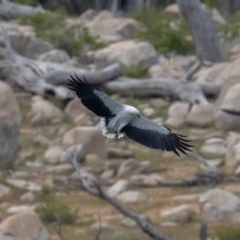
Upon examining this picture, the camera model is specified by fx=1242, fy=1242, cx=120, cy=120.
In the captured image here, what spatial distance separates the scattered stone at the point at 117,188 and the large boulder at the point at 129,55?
643 centimetres

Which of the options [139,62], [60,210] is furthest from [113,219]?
[139,62]

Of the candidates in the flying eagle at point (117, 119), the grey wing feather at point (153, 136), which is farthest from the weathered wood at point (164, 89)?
the flying eagle at point (117, 119)

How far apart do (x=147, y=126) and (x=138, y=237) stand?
289 cm

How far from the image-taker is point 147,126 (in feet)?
25.8

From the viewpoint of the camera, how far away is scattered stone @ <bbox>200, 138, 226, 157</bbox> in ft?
46.0

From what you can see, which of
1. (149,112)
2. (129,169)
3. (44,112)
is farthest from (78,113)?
(129,169)

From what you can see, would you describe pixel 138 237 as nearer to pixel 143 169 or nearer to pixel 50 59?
pixel 143 169

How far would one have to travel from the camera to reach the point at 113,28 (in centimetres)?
2581

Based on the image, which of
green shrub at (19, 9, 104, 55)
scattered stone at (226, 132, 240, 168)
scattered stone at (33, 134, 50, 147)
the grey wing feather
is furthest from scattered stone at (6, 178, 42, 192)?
green shrub at (19, 9, 104, 55)

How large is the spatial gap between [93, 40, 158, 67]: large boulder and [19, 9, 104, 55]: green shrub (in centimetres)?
57

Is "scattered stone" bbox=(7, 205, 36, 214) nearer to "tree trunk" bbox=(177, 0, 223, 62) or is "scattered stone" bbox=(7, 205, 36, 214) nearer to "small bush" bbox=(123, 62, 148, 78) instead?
"small bush" bbox=(123, 62, 148, 78)

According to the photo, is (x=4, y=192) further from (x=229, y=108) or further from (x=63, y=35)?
(x=63, y=35)

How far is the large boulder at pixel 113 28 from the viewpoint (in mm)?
24516

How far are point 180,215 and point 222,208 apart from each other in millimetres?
385
